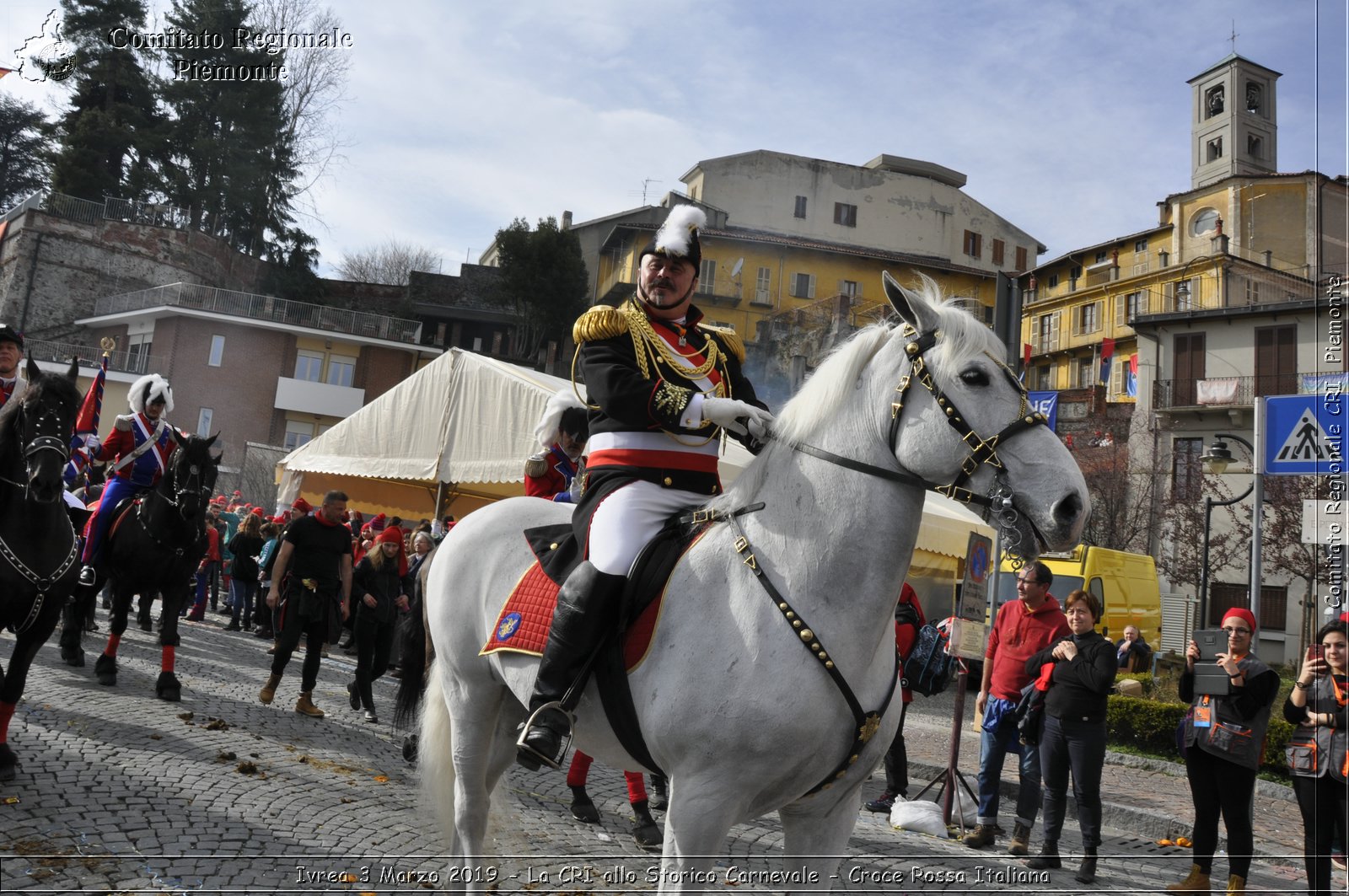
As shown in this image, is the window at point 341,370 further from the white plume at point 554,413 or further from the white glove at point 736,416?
the white glove at point 736,416

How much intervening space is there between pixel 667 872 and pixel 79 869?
3.17 m

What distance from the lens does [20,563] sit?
20.1 ft

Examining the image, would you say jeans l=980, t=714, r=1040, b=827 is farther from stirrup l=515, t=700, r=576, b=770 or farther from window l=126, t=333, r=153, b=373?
window l=126, t=333, r=153, b=373

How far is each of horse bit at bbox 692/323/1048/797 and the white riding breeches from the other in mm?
349

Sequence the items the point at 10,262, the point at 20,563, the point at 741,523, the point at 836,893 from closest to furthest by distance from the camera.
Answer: the point at 741,523 → the point at 836,893 → the point at 20,563 → the point at 10,262

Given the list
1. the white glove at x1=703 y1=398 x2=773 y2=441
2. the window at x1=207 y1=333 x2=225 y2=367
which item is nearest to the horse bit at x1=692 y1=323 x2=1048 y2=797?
the white glove at x1=703 y1=398 x2=773 y2=441

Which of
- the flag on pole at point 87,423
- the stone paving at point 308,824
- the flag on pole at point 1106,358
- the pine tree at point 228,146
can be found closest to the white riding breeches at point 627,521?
the stone paving at point 308,824

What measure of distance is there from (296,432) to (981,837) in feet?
147

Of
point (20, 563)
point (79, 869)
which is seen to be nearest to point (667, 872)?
point (79, 869)

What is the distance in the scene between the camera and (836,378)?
11.3 feet

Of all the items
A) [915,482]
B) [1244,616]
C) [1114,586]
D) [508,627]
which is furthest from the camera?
[1114,586]

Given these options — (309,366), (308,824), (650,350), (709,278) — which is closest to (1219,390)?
(709,278)

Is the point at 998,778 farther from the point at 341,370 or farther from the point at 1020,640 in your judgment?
the point at 341,370

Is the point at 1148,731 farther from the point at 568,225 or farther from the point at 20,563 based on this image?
the point at 568,225
